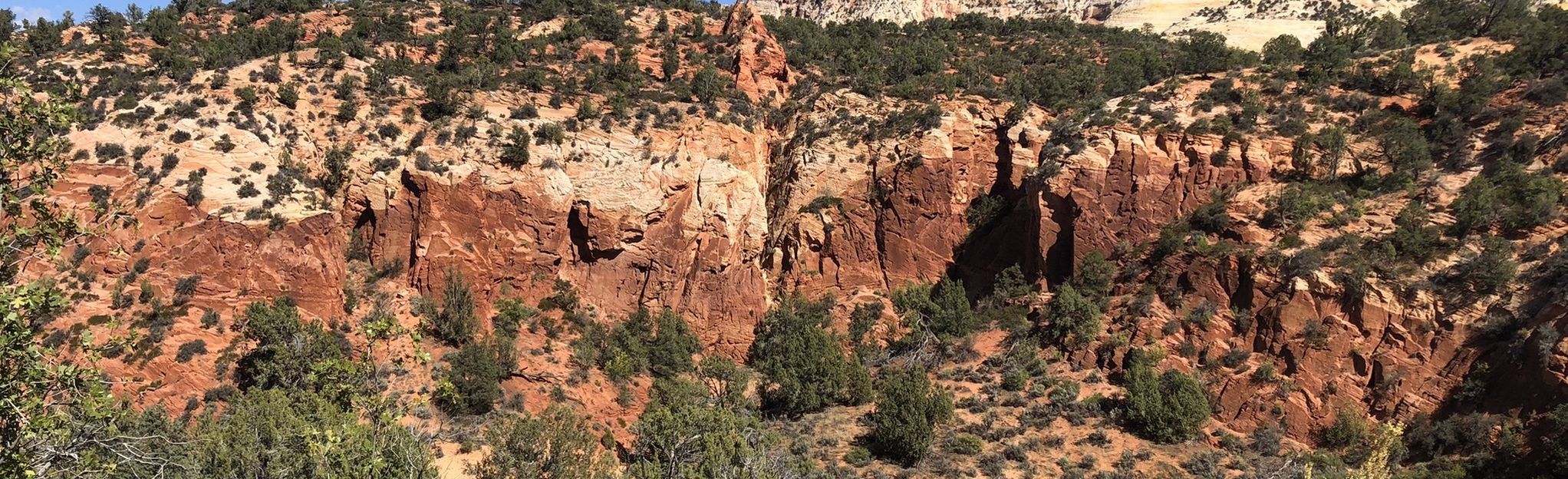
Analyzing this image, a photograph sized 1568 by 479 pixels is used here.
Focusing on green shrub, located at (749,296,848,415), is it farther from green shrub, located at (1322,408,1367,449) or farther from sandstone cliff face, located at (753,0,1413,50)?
sandstone cliff face, located at (753,0,1413,50)

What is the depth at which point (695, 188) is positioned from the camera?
111ft

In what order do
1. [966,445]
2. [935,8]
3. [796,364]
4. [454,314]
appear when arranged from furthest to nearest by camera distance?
[935,8] → [796,364] → [454,314] → [966,445]

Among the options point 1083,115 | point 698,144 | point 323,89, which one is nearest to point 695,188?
point 698,144

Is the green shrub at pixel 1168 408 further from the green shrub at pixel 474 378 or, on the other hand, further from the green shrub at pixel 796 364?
the green shrub at pixel 474 378

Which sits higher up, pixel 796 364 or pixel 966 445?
pixel 796 364

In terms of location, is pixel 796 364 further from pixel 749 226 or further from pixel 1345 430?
pixel 1345 430

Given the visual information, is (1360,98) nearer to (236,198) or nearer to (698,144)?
(698,144)

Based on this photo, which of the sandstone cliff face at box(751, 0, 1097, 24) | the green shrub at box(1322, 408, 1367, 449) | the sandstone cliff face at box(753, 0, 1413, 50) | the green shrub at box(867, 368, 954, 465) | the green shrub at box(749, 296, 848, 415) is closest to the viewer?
the green shrub at box(1322, 408, 1367, 449)

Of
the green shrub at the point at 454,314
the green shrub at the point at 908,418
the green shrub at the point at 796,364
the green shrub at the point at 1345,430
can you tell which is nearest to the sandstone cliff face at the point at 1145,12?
the green shrub at the point at 796,364

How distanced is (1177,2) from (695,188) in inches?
2504

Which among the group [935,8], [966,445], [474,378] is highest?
[935,8]

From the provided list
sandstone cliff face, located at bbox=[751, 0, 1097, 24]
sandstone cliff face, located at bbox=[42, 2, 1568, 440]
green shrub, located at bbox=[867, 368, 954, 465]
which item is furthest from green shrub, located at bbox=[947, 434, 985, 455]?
sandstone cliff face, located at bbox=[751, 0, 1097, 24]

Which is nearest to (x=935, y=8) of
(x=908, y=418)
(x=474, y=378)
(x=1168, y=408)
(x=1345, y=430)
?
(x=1168, y=408)

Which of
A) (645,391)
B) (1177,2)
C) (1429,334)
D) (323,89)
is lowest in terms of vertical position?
(645,391)
